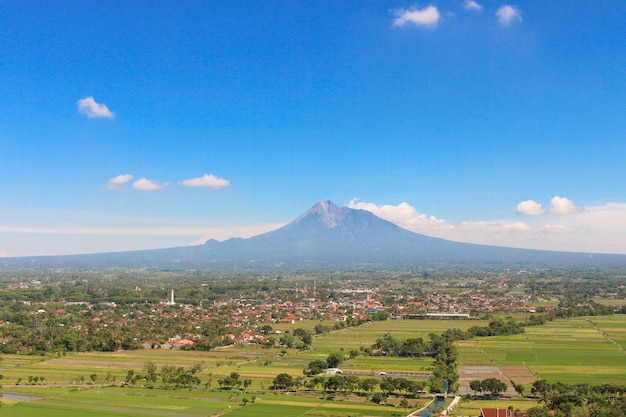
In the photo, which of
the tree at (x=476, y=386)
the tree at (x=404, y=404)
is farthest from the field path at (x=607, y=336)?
the tree at (x=404, y=404)

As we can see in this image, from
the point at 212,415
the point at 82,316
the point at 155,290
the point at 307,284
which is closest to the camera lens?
the point at 212,415

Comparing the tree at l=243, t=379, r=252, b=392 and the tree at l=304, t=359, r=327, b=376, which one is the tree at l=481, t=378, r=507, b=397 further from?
the tree at l=243, t=379, r=252, b=392

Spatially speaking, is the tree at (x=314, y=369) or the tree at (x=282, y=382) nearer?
the tree at (x=282, y=382)

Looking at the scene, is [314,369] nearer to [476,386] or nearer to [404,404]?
[404,404]

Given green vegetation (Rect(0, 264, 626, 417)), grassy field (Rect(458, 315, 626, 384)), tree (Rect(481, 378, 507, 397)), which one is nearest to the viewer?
green vegetation (Rect(0, 264, 626, 417))

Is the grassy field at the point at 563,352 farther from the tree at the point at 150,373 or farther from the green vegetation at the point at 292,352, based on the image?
the tree at the point at 150,373

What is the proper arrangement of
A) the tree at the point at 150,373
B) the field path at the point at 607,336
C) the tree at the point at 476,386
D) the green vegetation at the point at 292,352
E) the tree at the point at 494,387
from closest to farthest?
1. the green vegetation at the point at 292,352
2. the tree at the point at 494,387
3. the tree at the point at 476,386
4. the tree at the point at 150,373
5. the field path at the point at 607,336

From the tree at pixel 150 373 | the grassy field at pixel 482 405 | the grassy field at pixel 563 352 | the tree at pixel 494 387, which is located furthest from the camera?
the grassy field at pixel 563 352

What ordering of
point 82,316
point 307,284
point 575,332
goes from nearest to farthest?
point 575,332, point 82,316, point 307,284

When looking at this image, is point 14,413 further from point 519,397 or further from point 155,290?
point 155,290

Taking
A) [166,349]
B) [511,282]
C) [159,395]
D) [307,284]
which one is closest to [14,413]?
[159,395]

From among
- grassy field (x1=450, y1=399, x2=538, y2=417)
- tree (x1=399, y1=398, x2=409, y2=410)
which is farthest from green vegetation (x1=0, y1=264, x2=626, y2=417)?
grassy field (x1=450, y1=399, x2=538, y2=417)
